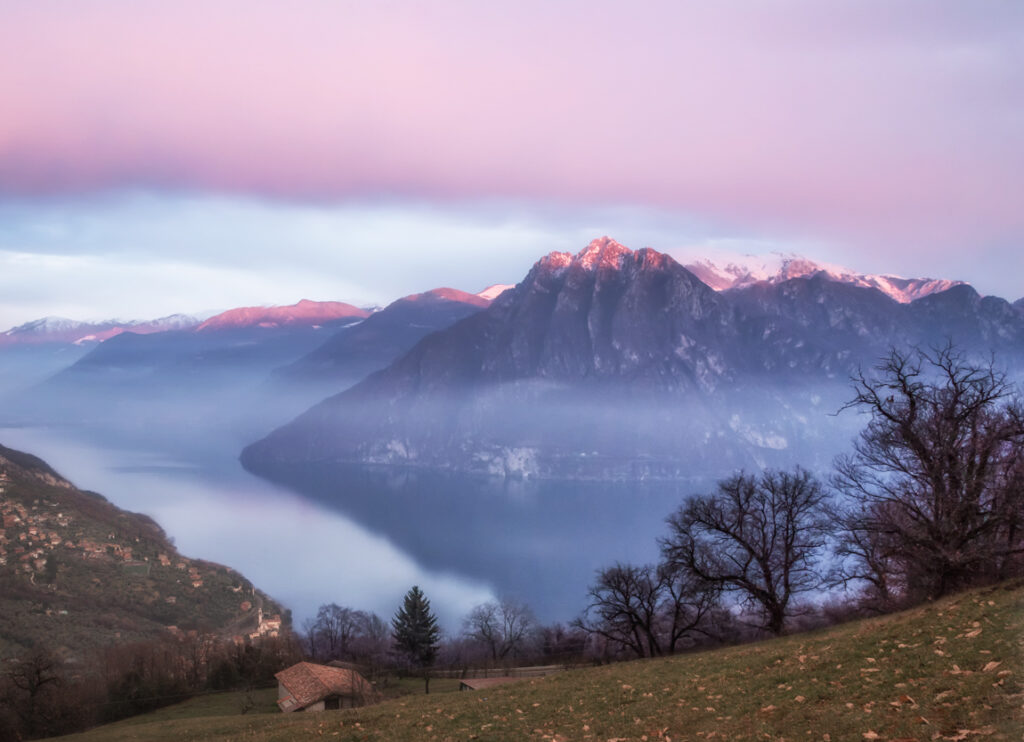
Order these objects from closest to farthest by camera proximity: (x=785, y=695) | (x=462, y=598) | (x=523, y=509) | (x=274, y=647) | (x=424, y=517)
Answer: (x=785, y=695) → (x=274, y=647) → (x=462, y=598) → (x=424, y=517) → (x=523, y=509)

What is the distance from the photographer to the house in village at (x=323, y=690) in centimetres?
3438

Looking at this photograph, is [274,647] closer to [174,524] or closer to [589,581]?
[589,581]

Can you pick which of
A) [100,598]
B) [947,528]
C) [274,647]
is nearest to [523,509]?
[100,598]

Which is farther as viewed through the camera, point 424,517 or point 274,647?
point 424,517

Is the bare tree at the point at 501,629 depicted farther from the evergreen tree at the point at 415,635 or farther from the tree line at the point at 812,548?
the tree line at the point at 812,548

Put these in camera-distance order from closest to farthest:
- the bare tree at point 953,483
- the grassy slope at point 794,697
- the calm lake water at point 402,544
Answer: the grassy slope at point 794,697 < the bare tree at point 953,483 < the calm lake water at point 402,544

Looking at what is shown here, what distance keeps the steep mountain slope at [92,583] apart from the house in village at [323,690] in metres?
35.1

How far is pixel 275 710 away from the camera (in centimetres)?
3734

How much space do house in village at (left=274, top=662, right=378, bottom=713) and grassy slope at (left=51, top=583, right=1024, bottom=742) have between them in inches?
606

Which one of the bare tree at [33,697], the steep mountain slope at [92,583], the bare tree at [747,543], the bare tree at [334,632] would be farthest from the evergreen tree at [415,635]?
the bare tree at [747,543]

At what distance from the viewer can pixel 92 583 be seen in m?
80.3

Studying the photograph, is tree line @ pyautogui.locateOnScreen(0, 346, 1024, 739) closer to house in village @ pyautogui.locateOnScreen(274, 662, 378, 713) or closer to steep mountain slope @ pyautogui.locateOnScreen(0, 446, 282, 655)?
house in village @ pyautogui.locateOnScreen(274, 662, 378, 713)

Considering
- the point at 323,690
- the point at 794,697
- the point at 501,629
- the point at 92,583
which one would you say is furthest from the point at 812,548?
the point at 92,583

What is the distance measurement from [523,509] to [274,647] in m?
145
